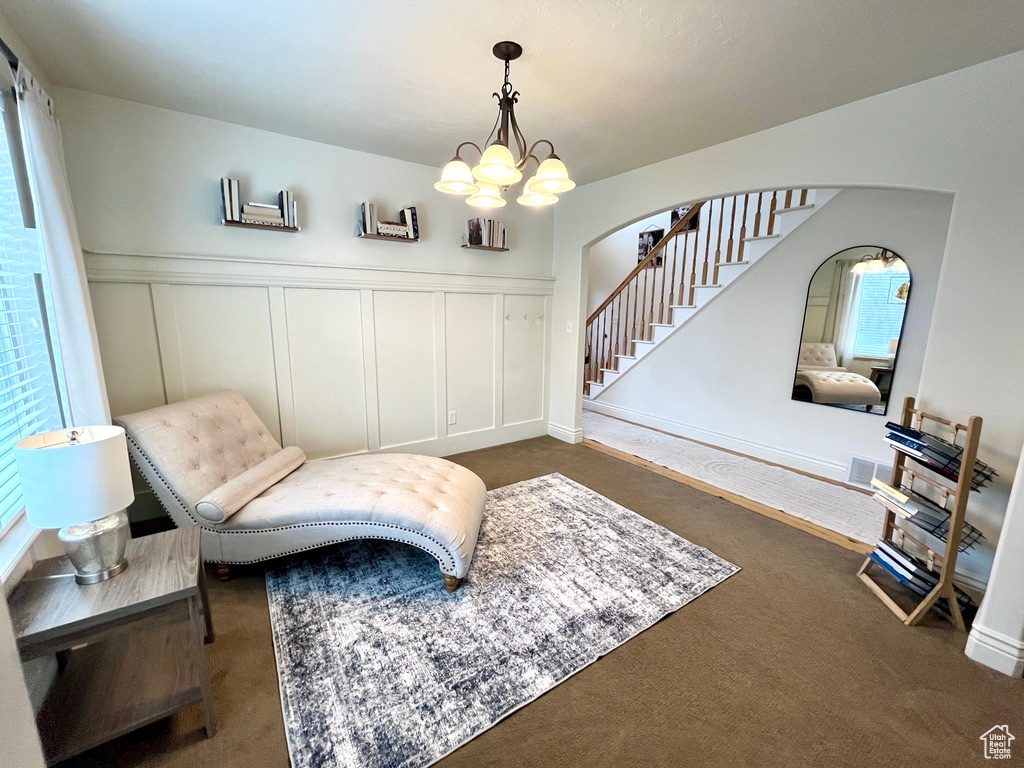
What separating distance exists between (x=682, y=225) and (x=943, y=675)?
14.1 feet

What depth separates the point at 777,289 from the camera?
3.83 meters

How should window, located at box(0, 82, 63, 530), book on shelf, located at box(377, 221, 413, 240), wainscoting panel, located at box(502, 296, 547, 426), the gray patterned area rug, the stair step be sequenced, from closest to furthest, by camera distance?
the gray patterned area rug → window, located at box(0, 82, 63, 530) → book on shelf, located at box(377, 221, 413, 240) → the stair step → wainscoting panel, located at box(502, 296, 547, 426)

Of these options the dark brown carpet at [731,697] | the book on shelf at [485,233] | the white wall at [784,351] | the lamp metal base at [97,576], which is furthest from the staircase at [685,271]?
the lamp metal base at [97,576]

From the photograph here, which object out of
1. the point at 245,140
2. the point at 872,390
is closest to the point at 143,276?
the point at 245,140

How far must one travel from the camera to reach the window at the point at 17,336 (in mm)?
1573

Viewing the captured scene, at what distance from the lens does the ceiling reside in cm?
164

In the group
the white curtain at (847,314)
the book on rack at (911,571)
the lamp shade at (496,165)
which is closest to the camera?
the lamp shade at (496,165)

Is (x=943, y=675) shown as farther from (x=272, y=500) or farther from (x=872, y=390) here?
(x=272, y=500)

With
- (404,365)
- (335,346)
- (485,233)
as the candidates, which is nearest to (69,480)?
(335,346)

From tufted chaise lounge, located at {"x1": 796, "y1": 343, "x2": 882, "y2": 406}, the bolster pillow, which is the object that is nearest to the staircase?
tufted chaise lounge, located at {"x1": 796, "y1": 343, "x2": 882, "y2": 406}

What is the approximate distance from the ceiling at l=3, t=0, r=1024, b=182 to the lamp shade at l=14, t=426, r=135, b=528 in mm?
1724

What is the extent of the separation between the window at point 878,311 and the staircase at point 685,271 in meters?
0.79

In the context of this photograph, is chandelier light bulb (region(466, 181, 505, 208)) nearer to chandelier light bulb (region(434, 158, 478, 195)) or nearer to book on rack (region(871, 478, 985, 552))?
chandelier light bulb (region(434, 158, 478, 195))

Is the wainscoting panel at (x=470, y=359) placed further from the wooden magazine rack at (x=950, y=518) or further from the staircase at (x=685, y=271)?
the wooden magazine rack at (x=950, y=518)
